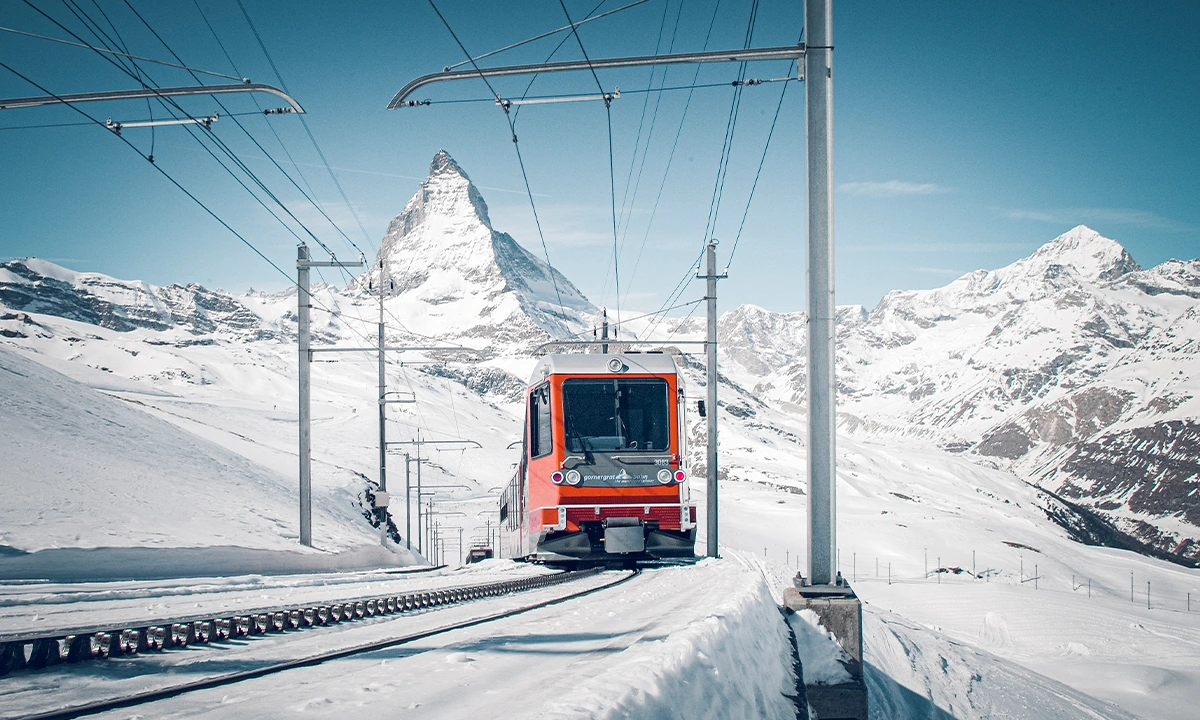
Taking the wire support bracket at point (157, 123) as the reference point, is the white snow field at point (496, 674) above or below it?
below

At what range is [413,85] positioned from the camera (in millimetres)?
10773

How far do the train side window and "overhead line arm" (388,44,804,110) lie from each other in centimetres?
740

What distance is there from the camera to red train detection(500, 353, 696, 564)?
15617mm

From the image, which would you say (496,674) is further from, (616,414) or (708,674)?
(616,414)

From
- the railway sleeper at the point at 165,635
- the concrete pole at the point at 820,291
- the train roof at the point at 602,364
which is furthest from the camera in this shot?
the train roof at the point at 602,364

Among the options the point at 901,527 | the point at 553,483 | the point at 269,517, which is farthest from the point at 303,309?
the point at 901,527

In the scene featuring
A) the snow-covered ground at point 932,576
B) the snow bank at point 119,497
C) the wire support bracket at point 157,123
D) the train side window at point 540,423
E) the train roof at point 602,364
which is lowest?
the snow-covered ground at point 932,576

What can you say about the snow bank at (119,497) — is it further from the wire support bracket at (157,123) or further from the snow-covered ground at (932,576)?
the wire support bracket at (157,123)

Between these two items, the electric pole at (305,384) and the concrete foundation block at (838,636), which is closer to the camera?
the concrete foundation block at (838,636)

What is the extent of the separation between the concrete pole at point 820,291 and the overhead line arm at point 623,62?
1.17ft

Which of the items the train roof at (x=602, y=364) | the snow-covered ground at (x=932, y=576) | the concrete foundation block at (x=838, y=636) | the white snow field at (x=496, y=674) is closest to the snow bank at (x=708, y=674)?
the white snow field at (x=496, y=674)

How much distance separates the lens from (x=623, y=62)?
998 centimetres

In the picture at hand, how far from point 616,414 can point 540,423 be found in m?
1.63

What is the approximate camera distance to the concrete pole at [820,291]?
8.80 m
